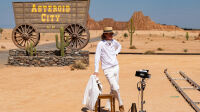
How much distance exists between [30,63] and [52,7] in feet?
A: 13.4

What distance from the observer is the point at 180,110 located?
657cm

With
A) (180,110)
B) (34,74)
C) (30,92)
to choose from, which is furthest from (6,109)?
(34,74)

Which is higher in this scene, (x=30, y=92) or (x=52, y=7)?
(x=52, y=7)

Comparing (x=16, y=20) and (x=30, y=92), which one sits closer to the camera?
(x=30, y=92)

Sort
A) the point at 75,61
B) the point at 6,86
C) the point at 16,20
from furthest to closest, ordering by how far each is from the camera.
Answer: the point at 16,20 < the point at 75,61 < the point at 6,86

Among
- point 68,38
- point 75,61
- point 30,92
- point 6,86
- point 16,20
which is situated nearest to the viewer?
point 30,92

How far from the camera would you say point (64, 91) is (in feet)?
29.0

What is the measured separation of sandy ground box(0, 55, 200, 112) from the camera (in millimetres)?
6926

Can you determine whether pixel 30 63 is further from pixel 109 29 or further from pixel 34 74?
pixel 109 29

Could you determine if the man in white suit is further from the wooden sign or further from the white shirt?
the wooden sign

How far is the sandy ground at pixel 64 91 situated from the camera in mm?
6926

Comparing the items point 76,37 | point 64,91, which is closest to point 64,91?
point 64,91

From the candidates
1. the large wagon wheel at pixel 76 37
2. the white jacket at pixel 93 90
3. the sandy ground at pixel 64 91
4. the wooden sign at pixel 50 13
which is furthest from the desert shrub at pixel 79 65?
the white jacket at pixel 93 90

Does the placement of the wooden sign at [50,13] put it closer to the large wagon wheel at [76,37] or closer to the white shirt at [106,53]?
the large wagon wheel at [76,37]
